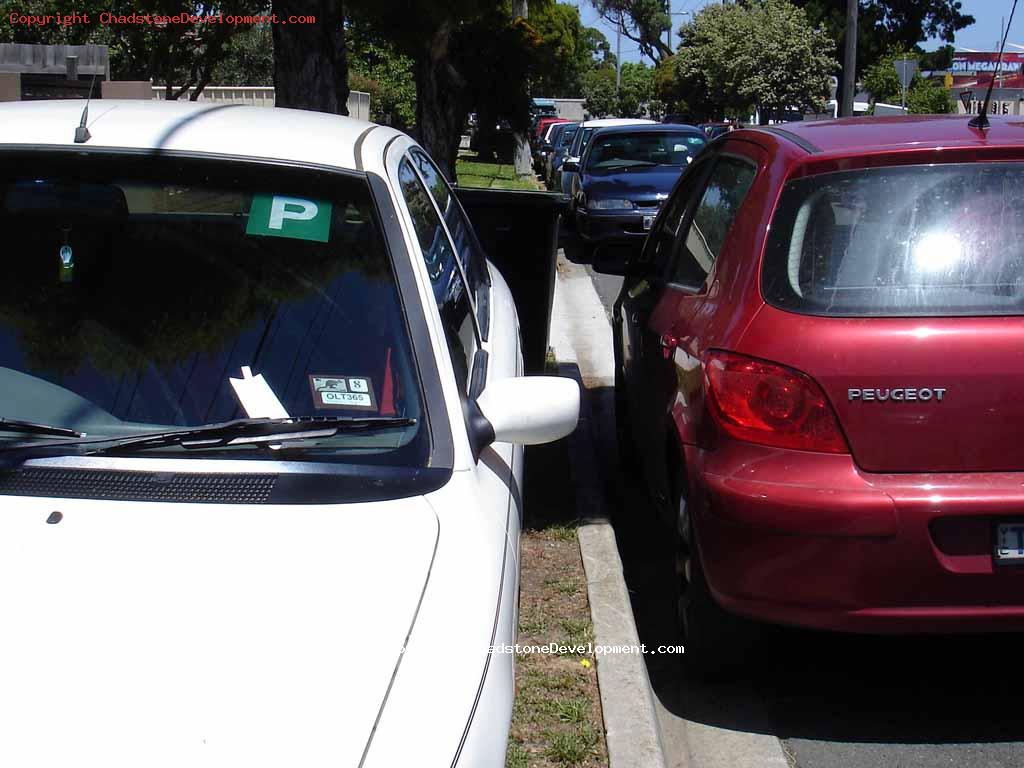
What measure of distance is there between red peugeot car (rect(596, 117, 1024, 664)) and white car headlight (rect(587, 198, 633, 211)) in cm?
1147

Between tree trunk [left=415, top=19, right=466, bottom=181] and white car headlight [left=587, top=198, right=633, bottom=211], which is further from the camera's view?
tree trunk [left=415, top=19, right=466, bottom=181]

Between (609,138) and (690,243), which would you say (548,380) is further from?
→ (609,138)

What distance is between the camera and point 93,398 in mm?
2783

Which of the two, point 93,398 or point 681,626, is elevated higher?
point 93,398

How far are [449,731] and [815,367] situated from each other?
68.1 inches

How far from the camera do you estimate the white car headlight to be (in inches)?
601

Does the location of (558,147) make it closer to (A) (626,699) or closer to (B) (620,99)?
(A) (626,699)

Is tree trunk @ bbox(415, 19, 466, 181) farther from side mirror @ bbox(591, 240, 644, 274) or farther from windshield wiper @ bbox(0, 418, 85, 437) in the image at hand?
windshield wiper @ bbox(0, 418, 85, 437)

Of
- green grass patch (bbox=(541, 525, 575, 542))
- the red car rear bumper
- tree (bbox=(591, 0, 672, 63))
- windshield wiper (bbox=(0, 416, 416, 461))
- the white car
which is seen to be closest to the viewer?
the white car

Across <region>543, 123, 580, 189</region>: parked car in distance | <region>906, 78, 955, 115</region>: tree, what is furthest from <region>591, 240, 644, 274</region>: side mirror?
<region>906, 78, 955, 115</region>: tree

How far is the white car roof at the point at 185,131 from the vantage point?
3115mm

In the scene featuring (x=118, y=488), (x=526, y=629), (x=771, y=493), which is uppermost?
(x=118, y=488)

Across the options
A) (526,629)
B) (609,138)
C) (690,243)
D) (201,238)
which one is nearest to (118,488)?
(201,238)

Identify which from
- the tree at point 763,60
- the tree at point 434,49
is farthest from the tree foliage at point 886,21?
the tree at point 434,49
